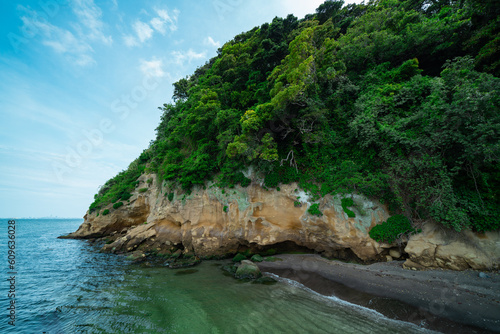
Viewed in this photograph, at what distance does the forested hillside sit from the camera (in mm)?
8297

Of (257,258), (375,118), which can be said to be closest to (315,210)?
(257,258)

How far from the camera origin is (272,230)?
13.4 m

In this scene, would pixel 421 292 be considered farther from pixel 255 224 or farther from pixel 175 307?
pixel 175 307

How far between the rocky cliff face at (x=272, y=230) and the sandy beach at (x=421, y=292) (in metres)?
0.81

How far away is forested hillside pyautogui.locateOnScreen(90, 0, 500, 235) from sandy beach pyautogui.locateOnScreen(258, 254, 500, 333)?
91.8 inches

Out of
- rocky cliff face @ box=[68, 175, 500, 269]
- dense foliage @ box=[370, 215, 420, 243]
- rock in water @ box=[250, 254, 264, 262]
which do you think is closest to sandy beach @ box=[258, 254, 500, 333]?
rocky cliff face @ box=[68, 175, 500, 269]

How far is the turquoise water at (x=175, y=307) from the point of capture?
249 inches

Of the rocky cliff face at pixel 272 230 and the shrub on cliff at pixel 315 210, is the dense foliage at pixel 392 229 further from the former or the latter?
the shrub on cliff at pixel 315 210

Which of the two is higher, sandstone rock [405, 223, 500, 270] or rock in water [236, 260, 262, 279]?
sandstone rock [405, 223, 500, 270]

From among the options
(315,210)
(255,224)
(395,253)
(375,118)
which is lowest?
(395,253)

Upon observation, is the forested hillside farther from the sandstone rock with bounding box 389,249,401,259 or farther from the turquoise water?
the turquoise water

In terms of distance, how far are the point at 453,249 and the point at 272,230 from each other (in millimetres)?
9308

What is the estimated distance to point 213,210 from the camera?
50.5 ft

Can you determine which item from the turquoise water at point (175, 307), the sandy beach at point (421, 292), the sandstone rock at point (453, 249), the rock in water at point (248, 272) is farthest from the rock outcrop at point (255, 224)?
the turquoise water at point (175, 307)
